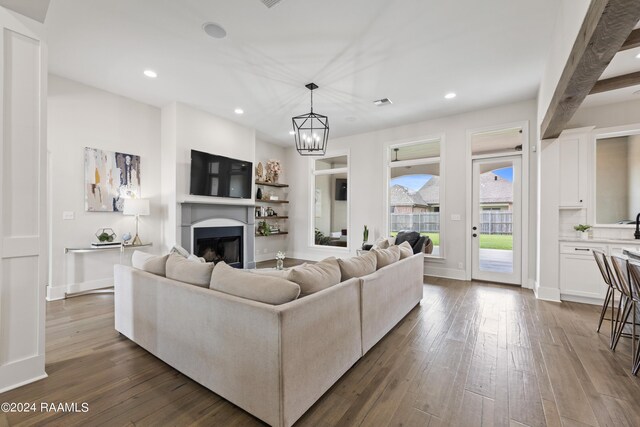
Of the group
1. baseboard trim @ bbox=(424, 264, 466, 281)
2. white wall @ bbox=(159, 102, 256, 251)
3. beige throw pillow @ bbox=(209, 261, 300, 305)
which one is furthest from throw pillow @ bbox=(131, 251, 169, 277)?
baseboard trim @ bbox=(424, 264, 466, 281)

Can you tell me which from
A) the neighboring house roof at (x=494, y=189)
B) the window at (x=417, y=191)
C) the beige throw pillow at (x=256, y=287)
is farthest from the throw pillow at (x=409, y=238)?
the beige throw pillow at (x=256, y=287)

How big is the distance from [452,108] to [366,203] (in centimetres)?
260

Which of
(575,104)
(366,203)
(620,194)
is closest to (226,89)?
(366,203)

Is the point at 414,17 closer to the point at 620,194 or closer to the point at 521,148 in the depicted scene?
the point at 521,148

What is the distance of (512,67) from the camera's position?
3668 millimetres

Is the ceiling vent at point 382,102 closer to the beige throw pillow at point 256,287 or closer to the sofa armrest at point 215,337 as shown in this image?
the beige throw pillow at point 256,287

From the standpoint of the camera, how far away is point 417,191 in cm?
593

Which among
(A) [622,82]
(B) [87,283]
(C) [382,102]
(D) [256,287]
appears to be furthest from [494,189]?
(B) [87,283]

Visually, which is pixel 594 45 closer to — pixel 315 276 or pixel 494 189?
pixel 315 276

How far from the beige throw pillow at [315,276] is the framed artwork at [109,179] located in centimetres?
414

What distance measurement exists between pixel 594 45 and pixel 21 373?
183 inches

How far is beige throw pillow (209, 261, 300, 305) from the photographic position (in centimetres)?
166

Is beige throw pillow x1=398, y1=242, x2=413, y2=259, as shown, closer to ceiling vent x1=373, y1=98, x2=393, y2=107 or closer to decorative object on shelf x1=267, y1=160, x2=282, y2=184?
ceiling vent x1=373, y1=98, x2=393, y2=107

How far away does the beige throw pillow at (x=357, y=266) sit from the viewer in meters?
2.30
